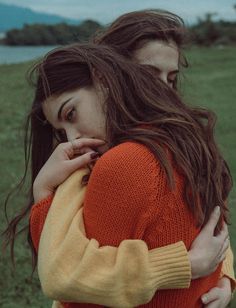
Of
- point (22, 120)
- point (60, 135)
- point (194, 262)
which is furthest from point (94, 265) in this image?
point (22, 120)

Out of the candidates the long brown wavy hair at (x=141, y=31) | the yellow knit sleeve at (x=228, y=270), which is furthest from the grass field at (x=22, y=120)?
the yellow knit sleeve at (x=228, y=270)

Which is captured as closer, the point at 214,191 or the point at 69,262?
the point at 69,262

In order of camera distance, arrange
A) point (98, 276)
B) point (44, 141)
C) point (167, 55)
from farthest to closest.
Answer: point (167, 55) < point (44, 141) < point (98, 276)

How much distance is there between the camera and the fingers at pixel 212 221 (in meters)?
2.01

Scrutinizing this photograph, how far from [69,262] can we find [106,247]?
0.10 metres

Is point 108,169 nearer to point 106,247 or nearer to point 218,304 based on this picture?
point 106,247

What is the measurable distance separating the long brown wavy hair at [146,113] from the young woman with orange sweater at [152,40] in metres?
0.28

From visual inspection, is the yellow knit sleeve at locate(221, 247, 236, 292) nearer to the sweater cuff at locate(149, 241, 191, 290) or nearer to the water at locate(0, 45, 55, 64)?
the sweater cuff at locate(149, 241, 191, 290)

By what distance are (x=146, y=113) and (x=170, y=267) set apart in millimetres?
433

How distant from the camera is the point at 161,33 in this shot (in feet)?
8.15

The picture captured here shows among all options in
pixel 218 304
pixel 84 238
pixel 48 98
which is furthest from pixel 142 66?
pixel 218 304

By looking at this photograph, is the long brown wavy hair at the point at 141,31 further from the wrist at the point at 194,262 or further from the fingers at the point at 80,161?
the wrist at the point at 194,262

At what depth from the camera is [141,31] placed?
2.45 m

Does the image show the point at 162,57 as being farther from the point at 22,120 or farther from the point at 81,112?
the point at 22,120
